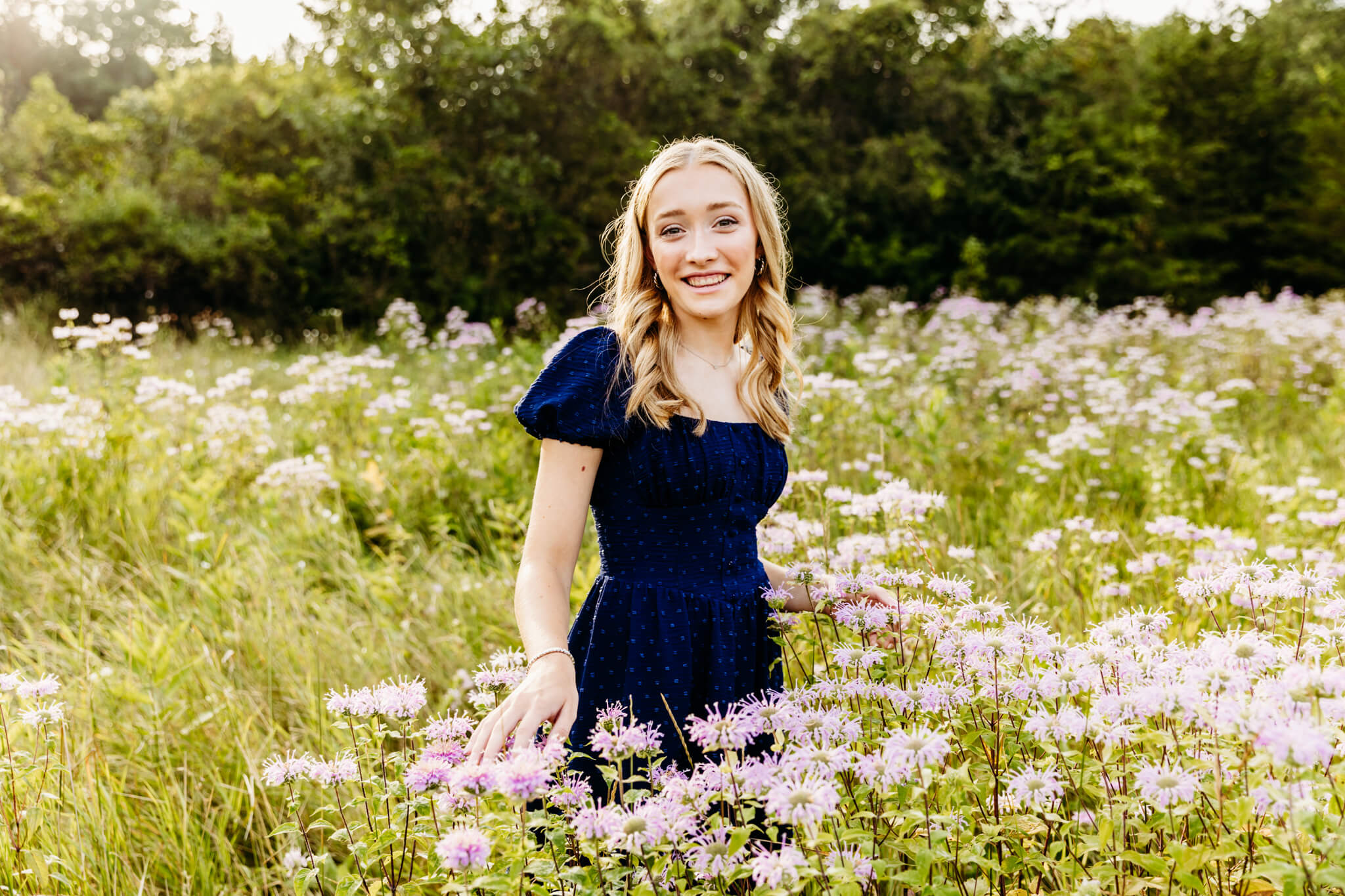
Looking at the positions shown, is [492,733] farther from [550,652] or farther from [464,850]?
[464,850]

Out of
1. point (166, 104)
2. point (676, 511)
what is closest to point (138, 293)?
point (166, 104)

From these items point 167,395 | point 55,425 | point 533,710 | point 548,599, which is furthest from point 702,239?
point 167,395

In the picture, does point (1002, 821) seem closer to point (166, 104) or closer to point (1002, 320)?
point (1002, 320)

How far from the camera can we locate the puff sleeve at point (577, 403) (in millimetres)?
1768

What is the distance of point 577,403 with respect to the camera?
1.78 m

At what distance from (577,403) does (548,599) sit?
0.38 m

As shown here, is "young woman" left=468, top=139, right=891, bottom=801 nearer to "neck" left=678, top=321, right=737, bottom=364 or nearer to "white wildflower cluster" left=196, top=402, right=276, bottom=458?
"neck" left=678, top=321, right=737, bottom=364

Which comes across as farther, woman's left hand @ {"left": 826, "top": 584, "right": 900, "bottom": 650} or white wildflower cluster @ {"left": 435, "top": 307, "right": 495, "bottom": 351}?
white wildflower cluster @ {"left": 435, "top": 307, "right": 495, "bottom": 351}

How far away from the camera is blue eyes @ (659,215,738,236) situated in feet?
6.37

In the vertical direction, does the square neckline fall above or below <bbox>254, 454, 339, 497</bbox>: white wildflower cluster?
above

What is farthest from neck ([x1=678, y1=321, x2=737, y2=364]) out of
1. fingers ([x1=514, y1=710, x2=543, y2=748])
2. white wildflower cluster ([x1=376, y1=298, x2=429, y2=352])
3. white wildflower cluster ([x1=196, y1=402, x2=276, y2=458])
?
white wildflower cluster ([x1=376, y1=298, x2=429, y2=352])

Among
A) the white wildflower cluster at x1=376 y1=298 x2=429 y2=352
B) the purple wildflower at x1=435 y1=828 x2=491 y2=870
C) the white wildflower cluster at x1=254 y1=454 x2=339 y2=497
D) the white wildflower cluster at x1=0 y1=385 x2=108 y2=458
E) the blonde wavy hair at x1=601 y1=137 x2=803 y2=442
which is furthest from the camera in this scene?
the white wildflower cluster at x1=376 y1=298 x2=429 y2=352

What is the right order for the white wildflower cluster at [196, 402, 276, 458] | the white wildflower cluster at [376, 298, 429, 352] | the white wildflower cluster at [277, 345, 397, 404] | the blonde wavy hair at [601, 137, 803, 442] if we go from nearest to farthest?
the blonde wavy hair at [601, 137, 803, 442] < the white wildflower cluster at [196, 402, 276, 458] < the white wildflower cluster at [277, 345, 397, 404] < the white wildflower cluster at [376, 298, 429, 352]

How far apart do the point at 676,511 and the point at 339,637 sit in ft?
5.68
